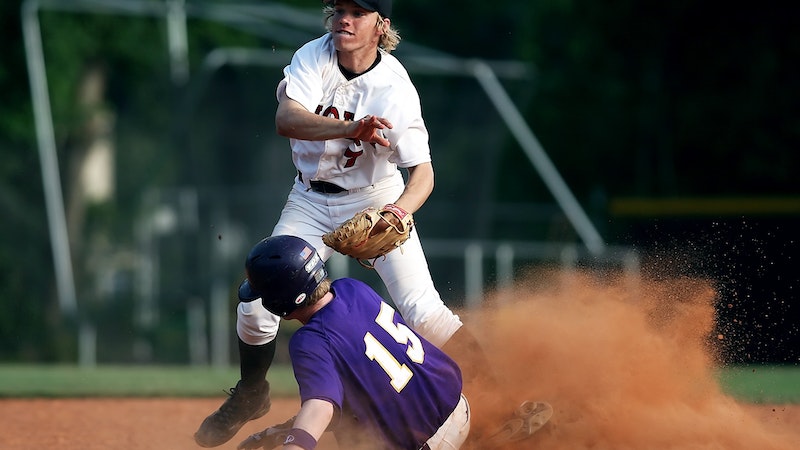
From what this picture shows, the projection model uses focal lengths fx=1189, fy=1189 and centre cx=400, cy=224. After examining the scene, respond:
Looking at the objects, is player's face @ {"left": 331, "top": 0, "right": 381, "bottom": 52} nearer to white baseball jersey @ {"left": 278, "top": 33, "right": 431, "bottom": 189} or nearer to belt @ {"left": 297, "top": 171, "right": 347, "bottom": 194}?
white baseball jersey @ {"left": 278, "top": 33, "right": 431, "bottom": 189}

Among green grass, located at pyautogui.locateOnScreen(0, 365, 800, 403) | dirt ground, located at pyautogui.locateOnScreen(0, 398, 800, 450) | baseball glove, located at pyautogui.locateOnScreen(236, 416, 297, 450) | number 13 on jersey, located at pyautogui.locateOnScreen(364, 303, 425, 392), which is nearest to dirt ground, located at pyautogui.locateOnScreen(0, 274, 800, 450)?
dirt ground, located at pyautogui.locateOnScreen(0, 398, 800, 450)

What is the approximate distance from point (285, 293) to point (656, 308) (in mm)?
2327

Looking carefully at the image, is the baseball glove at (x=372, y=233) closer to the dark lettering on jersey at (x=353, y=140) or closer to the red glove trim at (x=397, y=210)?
the red glove trim at (x=397, y=210)

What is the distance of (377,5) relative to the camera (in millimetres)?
5340

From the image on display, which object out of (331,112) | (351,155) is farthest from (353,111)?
(351,155)

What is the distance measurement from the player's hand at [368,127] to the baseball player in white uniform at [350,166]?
0.17 metres

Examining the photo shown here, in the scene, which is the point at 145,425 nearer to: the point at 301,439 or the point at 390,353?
the point at 390,353

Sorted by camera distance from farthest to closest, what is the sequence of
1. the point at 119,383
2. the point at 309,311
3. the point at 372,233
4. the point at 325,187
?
1. the point at 119,383
2. the point at 325,187
3. the point at 372,233
4. the point at 309,311

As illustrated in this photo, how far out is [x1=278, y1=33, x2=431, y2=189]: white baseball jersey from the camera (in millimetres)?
5336

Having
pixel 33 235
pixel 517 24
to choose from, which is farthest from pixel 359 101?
pixel 517 24

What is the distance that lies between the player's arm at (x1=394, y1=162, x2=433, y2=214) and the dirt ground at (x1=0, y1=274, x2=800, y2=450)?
2.96 ft

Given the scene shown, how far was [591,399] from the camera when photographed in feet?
17.5

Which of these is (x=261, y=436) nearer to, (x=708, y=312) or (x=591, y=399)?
(x=591, y=399)

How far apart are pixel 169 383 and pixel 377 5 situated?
4885 mm
